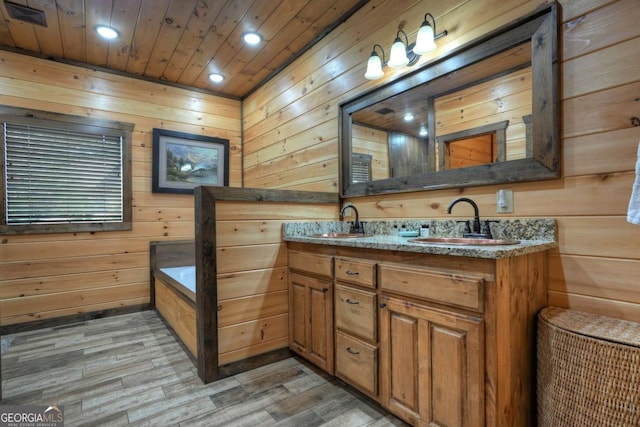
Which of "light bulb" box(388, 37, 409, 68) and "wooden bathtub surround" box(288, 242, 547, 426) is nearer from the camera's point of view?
"wooden bathtub surround" box(288, 242, 547, 426)

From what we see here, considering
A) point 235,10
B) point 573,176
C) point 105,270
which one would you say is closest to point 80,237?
point 105,270

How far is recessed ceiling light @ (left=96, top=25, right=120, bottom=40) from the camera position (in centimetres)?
269

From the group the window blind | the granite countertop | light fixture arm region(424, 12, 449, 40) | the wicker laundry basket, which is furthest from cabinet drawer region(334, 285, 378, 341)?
light fixture arm region(424, 12, 449, 40)

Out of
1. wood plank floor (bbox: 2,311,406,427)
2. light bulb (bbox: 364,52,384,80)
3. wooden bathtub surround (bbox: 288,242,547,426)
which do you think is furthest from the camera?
light bulb (bbox: 364,52,384,80)

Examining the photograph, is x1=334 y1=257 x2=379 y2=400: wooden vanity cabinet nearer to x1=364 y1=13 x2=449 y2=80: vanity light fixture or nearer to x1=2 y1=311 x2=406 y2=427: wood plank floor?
x1=2 y1=311 x2=406 y2=427: wood plank floor

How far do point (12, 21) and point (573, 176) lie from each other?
13.3 ft

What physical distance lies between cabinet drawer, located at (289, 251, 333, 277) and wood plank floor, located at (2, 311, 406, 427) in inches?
26.4

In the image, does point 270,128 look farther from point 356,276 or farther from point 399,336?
point 399,336

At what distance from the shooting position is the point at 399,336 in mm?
1502

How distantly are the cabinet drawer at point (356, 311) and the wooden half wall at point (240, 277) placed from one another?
0.59 meters

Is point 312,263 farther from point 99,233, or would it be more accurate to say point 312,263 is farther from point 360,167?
point 99,233

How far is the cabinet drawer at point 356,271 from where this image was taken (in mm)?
1636

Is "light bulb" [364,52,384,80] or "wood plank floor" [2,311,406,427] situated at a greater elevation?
"light bulb" [364,52,384,80]

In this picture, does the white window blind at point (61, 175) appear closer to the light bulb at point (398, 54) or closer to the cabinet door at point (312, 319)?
the cabinet door at point (312, 319)
